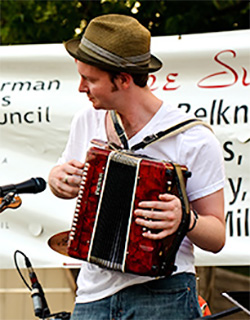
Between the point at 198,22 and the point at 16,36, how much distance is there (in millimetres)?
1336

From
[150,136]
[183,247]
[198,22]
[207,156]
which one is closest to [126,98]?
[150,136]

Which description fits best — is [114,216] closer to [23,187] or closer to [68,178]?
[68,178]

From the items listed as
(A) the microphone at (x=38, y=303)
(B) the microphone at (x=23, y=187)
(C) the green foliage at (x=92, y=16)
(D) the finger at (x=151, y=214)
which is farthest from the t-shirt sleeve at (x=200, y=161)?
(C) the green foliage at (x=92, y=16)

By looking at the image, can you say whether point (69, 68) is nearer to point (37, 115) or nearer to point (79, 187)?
point (37, 115)

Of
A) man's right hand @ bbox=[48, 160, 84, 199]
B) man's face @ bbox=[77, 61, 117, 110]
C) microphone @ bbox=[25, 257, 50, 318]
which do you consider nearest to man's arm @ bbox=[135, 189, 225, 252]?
man's right hand @ bbox=[48, 160, 84, 199]

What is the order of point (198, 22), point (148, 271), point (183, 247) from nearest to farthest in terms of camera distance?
point (148, 271), point (183, 247), point (198, 22)

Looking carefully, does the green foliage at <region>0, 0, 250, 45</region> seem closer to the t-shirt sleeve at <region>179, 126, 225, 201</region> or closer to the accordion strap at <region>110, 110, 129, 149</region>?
the accordion strap at <region>110, 110, 129, 149</region>

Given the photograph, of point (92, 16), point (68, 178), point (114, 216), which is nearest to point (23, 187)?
point (68, 178)

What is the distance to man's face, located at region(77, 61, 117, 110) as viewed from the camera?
2.50 m

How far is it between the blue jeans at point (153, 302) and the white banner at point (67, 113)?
1425 millimetres

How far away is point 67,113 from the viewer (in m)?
4.05

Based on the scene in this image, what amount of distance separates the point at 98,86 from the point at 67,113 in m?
1.57

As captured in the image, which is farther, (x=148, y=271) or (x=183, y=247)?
(x=183, y=247)

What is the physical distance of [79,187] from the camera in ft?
8.33
